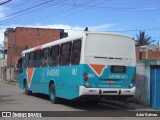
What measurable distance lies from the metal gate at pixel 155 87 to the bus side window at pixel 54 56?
15.0 feet

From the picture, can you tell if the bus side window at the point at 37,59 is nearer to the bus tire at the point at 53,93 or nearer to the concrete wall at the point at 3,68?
the bus tire at the point at 53,93

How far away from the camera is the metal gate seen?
639 inches

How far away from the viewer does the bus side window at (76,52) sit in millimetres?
15209

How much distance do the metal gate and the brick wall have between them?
49.9 metres

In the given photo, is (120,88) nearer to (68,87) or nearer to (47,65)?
(68,87)

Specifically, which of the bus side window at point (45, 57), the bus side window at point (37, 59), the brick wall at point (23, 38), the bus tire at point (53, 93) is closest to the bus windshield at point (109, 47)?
the bus tire at point (53, 93)

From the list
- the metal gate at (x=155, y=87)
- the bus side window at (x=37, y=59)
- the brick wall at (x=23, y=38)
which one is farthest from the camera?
the brick wall at (x=23, y=38)

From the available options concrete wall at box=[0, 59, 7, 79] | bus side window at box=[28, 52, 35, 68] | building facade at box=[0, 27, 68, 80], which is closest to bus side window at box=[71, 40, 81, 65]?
bus side window at box=[28, 52, 35, 68]

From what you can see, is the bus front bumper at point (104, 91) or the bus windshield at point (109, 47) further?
the bus windshield at point (109, 47)

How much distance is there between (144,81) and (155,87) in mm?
964

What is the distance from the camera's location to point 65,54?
1669 centimetres

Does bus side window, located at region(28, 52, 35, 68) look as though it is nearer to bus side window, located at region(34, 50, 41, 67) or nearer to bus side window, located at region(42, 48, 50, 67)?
bus side window, located at region(34, 50, 41, 67)

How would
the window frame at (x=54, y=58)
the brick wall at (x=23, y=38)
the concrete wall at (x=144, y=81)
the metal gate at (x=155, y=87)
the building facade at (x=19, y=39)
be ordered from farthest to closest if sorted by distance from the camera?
the brick wall at (x=23, y=38), the building facade at (x=19, y=39), the window frame at (x=54, y=58), the concrete wall at (x=144, y=81), the metal gate at (x=155, y=87)

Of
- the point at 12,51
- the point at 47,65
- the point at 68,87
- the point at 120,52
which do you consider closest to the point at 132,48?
the point at 120,52
